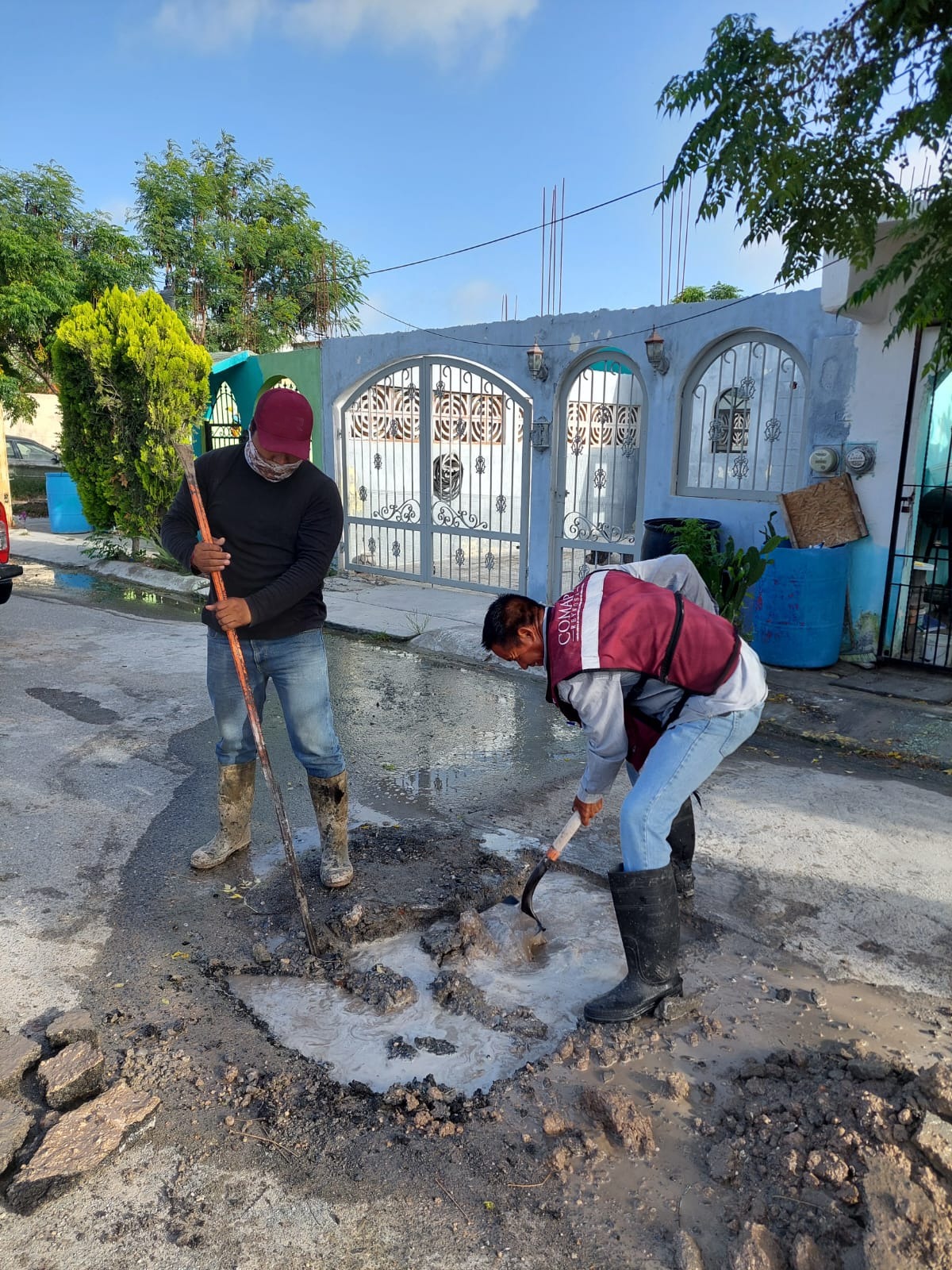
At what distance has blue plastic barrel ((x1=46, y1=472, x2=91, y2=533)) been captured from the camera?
15094 mm

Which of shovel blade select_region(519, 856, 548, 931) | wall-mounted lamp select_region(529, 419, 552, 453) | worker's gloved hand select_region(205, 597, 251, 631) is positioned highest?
wall-mounted lamp select_region(529, 419, 552, 453)

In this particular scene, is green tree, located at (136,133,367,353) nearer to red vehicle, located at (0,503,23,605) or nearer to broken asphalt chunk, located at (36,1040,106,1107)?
red vehicle, located at (0,503,23,605)

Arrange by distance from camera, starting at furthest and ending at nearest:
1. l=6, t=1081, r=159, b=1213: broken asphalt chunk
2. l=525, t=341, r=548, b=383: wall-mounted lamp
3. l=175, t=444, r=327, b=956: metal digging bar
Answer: l=525, t=341, r=548, b=383: wall-mounted lamp < l=175, t=444, r=327, b=956: metal digging bar < l=6, t=1081, r=159, b=1213: broken asphalt chunk

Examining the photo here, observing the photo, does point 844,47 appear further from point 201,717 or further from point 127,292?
point 127,292

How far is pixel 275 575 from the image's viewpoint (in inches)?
142

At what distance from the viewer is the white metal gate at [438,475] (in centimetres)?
923

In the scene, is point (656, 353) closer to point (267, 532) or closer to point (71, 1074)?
point (267, 532)

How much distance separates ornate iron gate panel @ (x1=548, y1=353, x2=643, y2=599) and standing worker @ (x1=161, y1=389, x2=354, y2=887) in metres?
5.00

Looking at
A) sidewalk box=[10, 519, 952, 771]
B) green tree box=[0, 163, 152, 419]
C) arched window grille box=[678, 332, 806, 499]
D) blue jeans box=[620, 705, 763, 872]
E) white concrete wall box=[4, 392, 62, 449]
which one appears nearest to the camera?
blue jeans box=[620, 705, 763, 872]

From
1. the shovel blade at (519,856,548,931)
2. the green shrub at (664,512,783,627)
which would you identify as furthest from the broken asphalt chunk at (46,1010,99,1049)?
the green shrub at (664,512,783,627)

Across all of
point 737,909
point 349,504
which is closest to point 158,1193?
point 737,909

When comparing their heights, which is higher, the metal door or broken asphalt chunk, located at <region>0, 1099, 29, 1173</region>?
the metal door

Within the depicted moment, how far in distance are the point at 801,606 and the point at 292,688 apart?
429 centimetres

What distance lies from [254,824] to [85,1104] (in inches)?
74.4
